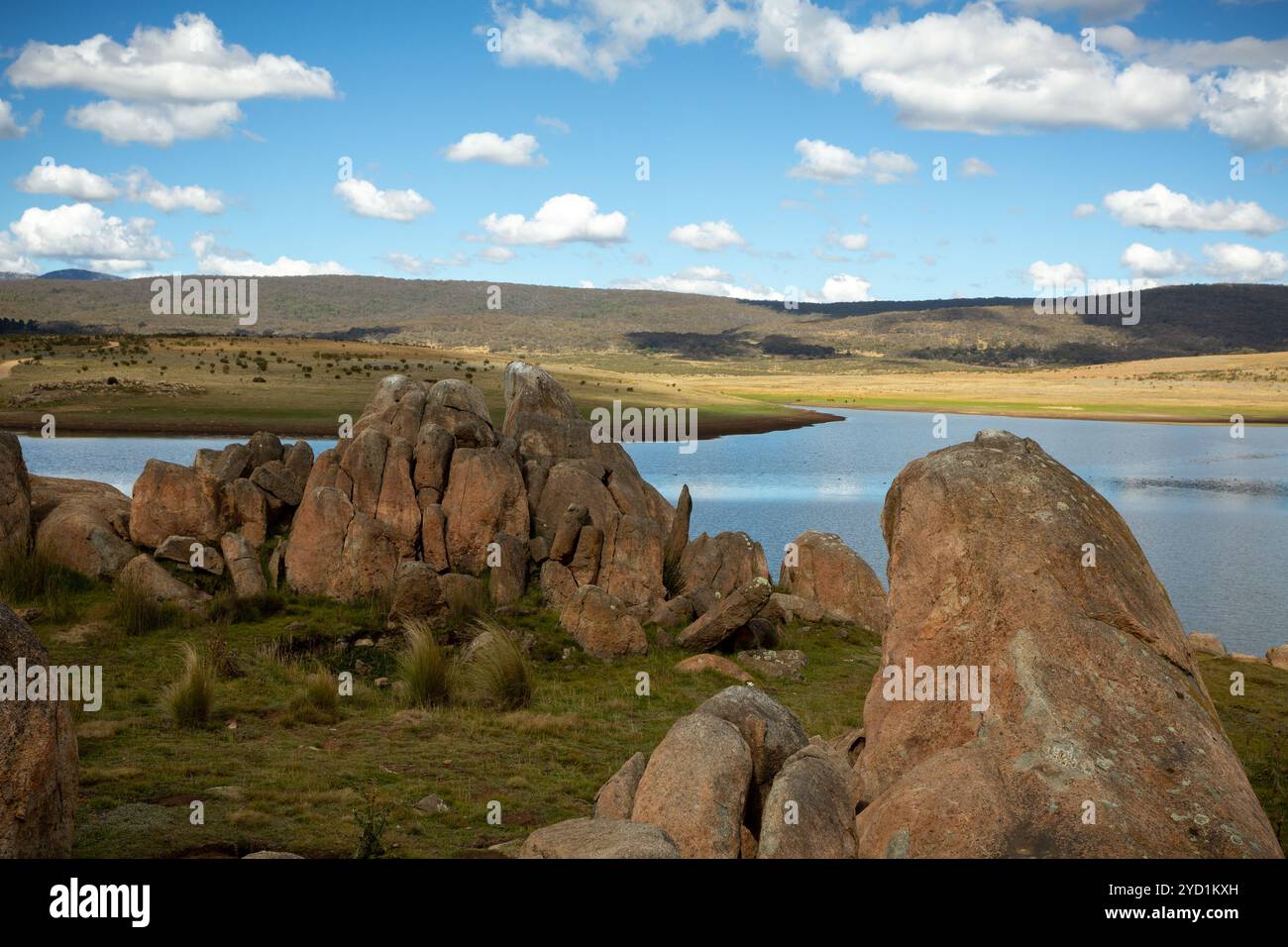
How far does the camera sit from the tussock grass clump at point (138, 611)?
20.2m

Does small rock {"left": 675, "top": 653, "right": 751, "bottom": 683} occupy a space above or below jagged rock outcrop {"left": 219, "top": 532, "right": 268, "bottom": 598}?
below

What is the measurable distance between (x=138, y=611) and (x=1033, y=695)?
1719 centimetres

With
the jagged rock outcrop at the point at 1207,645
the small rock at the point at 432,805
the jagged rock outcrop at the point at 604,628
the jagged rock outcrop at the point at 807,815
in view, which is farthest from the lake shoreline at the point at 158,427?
the jagged rock outcrop at the point at 807,815

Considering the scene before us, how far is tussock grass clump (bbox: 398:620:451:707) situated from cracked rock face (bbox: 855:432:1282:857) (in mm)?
8387

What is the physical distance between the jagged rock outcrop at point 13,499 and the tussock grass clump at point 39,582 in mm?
333

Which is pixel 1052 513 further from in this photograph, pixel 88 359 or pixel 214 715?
pixel 88 359

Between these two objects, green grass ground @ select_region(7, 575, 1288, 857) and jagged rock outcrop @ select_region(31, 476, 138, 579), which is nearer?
green grass ground @ select_region(7, 575, 1288, 857)

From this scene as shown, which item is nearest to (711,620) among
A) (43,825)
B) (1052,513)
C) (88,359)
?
(1052,513)

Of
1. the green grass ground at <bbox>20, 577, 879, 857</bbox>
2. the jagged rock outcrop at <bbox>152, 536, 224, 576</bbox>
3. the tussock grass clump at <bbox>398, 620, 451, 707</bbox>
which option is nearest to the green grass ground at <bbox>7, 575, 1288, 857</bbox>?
the green grass ground at <bbox>20, 577, 879, 857</bbox>

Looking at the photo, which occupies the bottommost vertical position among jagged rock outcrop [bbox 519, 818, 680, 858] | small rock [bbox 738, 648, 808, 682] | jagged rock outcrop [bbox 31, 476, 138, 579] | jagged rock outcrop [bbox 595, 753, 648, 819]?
small rock [bbox 738, 648, 808, 682]

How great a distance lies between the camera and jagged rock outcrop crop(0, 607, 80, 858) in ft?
24.4

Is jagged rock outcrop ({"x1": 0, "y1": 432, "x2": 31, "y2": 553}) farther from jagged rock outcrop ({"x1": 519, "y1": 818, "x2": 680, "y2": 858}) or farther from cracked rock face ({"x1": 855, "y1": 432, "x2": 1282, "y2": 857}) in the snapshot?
cracked rock face ({"x1": 855, "y1": 432, "x2": 1282, "y2": 857})
